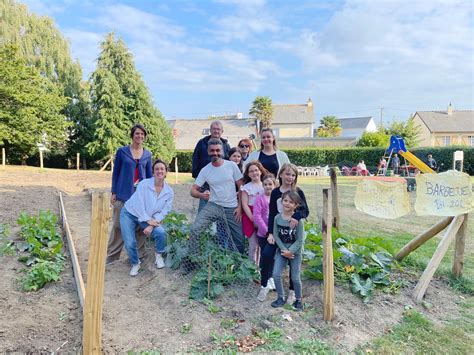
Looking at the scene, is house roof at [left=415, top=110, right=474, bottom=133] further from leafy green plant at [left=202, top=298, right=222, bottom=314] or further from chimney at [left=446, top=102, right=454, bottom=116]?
leafy green plant at [left=202, top=298, right=222, bottom=314]

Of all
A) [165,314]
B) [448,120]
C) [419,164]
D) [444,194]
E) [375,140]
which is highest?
[448,120]

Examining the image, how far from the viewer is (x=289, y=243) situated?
363cm

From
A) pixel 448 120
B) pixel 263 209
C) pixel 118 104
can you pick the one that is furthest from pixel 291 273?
pixel 448 120

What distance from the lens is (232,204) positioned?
4230 millimetres

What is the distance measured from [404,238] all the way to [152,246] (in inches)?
180

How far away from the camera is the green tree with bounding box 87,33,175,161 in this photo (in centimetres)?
2478

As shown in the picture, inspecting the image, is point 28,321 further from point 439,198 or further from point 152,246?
point 439,198

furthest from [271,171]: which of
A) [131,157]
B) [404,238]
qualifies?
[404,238]

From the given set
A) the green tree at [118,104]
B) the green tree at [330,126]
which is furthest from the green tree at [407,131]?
the green tree at [118,104]

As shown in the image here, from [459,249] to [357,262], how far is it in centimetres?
137

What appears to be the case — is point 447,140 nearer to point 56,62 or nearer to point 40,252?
point 56,62

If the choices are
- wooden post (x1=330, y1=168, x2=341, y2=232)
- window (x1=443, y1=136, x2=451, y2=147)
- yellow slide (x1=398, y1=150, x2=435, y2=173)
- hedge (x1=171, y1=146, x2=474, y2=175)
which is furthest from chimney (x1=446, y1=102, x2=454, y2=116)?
wooden post (x1=330, y1=168, x2=341, y2=232)

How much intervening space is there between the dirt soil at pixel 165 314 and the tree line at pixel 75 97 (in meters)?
20.6

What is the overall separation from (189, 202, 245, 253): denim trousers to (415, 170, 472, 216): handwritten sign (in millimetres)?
2190
